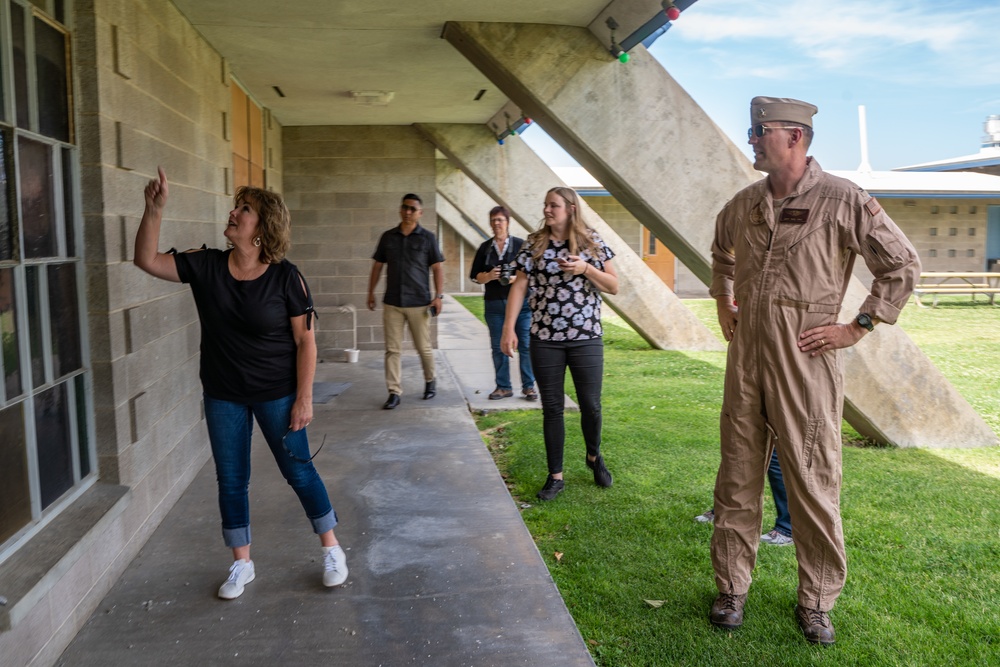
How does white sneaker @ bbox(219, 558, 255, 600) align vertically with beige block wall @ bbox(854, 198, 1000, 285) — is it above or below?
below

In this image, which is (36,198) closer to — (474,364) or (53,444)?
(53,444)

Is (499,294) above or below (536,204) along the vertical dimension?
below

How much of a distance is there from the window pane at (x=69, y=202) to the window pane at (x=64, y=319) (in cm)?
10

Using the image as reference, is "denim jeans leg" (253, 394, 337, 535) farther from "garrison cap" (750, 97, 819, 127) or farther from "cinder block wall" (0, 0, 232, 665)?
"garrison cap" (750, 97, 819, 127)

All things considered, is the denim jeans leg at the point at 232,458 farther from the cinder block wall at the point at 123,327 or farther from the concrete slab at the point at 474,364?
the concrete slab at the point at 474,364

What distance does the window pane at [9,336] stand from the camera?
319cm

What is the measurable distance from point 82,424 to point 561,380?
2.49 m

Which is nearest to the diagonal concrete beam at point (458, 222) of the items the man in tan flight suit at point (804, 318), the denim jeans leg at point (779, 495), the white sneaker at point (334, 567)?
the denim jeans leg at point (779, 495)

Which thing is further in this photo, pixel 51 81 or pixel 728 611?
pixel 51 81

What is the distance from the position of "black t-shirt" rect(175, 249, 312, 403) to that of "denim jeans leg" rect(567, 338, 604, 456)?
6.04ft

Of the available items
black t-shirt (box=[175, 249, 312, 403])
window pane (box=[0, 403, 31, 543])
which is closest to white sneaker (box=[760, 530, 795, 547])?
black t-shirt (box=[175, 249, 312, 403])

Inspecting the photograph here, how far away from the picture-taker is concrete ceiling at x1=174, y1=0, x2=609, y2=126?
614 centimetres

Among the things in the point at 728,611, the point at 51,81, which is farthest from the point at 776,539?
the point at 51,81

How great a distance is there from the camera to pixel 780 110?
329 centimetres
